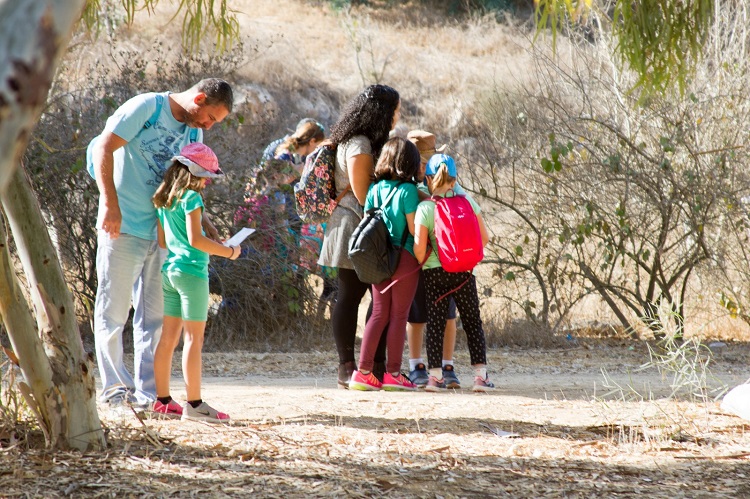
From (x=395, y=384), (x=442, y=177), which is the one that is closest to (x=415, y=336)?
(x=395, y=384)

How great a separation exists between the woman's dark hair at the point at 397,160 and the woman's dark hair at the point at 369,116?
0.11 metres

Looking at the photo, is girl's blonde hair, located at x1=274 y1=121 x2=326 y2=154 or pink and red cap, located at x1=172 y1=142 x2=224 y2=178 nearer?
pink and red cap, located at x1=172 y1=142 x2=224 y2=178

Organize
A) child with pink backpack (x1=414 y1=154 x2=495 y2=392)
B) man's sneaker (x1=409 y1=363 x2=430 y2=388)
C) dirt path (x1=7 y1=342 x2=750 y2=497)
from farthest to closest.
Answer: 1. man's sneaker (x1=409 y1=363 x2=430 y2=388)
2. child with pink backpack (x1=414 y1=154 x2=495 y2=392)
3. dirt path (x1=7 y1=342 x2=750 y2=497)

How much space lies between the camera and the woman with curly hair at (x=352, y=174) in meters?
5.04

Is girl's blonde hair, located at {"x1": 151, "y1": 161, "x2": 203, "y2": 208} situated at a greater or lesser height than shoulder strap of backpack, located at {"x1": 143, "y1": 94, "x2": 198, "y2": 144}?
lesser

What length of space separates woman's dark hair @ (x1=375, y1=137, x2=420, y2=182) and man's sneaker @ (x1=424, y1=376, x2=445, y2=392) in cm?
133

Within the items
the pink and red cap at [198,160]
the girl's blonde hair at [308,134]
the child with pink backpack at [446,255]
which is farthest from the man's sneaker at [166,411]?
the girl's blonde hair at [308,134]

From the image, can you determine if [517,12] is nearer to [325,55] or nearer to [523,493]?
[325,55]

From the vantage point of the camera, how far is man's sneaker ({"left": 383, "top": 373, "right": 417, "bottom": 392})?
5281 millimetres

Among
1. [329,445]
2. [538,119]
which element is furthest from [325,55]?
[329,445]

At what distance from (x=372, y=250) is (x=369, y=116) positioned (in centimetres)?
81

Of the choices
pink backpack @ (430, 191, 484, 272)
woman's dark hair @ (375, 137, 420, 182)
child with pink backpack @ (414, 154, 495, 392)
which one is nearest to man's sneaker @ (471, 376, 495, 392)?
child with pink backpack @ (414, 154, 495, 392)

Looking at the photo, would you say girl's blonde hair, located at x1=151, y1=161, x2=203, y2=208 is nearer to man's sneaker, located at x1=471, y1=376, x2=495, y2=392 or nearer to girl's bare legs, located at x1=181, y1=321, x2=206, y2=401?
girl's bare legs, located at x1=181, y1=321, x2=206, y2=401

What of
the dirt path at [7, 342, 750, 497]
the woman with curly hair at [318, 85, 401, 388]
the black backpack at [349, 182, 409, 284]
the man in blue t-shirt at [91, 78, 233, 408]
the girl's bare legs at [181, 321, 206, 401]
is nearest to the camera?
the dirt path at [7, 342, 750, 497]
